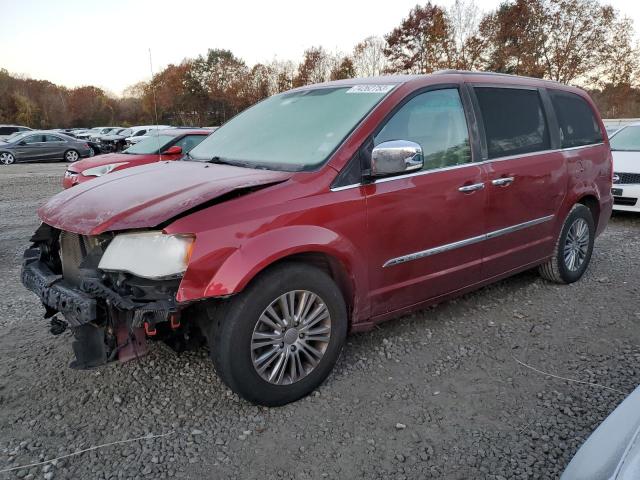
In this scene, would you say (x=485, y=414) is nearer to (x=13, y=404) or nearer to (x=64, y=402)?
(x=64, y=402)

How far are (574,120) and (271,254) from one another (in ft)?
11.6

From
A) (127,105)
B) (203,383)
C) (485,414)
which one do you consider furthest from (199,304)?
(127,105)

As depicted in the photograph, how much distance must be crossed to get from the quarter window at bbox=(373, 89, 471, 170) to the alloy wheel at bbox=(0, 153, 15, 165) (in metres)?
22.0

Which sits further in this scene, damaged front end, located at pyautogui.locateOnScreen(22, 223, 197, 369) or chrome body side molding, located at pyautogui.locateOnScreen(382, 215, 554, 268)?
chrome body side molding, located at pyautogui.locateOnScreen(382, 215, 554, 268)

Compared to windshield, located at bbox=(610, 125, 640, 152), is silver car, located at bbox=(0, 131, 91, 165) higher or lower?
higher

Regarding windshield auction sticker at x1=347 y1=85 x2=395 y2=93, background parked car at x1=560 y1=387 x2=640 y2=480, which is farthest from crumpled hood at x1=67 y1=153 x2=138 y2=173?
background parked car at x1=560 y1=387 x2=640 y2=480

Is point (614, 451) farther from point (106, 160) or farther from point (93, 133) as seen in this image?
point (93, 133)

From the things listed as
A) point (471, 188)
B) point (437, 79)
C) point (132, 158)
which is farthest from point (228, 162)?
point (132, 158)

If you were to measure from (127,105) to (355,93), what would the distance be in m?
51.6

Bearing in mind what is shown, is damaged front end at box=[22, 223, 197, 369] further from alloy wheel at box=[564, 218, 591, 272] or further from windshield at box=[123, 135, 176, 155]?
windshield at box=[123, 135, 176, 155]

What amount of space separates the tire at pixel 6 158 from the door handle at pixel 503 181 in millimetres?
A: 22158

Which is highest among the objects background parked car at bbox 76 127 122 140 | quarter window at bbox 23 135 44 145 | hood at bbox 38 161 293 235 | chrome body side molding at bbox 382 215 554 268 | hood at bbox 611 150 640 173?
Result: background parked car at bbox 76 127 122 140

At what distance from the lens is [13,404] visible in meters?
2.85

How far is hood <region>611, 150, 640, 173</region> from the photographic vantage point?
302 inches
